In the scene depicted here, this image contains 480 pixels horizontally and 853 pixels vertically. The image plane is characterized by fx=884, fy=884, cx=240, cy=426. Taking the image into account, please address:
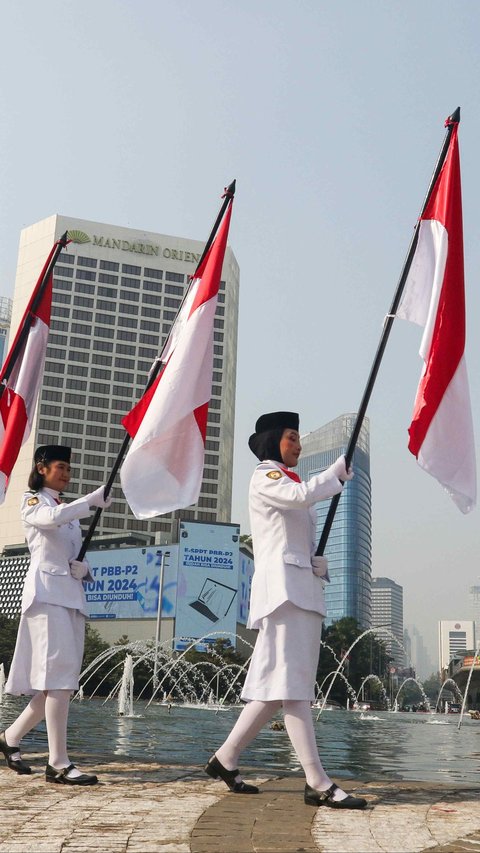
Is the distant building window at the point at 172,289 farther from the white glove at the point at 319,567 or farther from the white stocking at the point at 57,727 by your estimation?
the white glove at the point at 319,567

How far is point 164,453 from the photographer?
6.44 m

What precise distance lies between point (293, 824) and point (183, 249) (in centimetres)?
12127

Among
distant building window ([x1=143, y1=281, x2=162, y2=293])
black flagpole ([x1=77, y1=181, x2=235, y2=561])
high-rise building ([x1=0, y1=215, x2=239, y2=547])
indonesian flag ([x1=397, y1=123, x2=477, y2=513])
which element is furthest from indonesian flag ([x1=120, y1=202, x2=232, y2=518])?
distant building window ([x1=143, y1=281, x2=162, y2=293])

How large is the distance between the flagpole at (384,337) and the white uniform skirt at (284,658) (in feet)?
1.63

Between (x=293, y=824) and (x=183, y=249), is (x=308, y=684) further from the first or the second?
(x=183, y=249)

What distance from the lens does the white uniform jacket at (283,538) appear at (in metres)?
5.00

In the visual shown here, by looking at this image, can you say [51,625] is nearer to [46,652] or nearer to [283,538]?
[46,652]

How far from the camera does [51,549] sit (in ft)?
19.8

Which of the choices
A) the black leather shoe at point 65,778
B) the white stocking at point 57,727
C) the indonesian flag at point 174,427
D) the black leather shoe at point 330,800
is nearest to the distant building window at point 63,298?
the indonesian flag at point 174,427

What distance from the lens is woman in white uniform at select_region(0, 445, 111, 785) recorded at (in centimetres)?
567

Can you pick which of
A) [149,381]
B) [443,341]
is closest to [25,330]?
[149,381]

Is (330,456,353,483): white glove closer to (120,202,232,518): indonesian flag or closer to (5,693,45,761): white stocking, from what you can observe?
(120,202,232,518): indonesian flag

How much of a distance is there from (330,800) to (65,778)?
174cm

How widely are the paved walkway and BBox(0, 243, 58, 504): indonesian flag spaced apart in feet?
10.4
